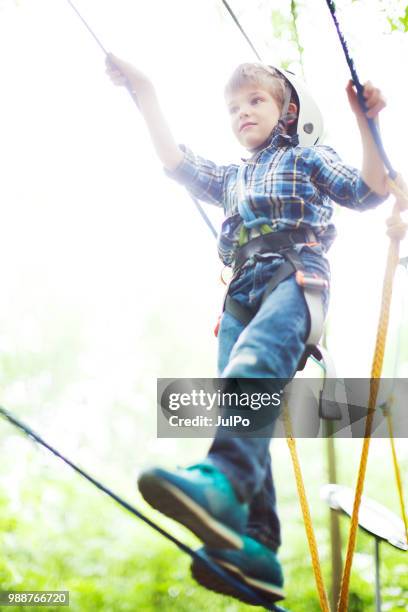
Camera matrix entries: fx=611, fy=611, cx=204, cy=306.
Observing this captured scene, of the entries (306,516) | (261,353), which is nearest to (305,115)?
(261,353)

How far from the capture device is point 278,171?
4.77ft

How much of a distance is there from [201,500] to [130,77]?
111 centimetres

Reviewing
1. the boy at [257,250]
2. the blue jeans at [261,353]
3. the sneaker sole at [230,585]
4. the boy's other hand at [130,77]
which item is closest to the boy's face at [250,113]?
the boy at [257,250]

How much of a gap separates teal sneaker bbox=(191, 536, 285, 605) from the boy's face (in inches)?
36.7

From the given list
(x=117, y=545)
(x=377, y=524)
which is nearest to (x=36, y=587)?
(x=117, y=545)

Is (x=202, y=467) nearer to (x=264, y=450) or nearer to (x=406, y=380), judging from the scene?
(x=264, y=450)

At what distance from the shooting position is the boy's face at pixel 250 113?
151cm

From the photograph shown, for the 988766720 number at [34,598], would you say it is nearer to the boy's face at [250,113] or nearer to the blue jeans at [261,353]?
the blue jeans at [261,353]

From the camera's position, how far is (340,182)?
1410 millimetres

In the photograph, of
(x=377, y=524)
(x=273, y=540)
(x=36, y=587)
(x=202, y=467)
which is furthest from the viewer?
(x=36, y=587)

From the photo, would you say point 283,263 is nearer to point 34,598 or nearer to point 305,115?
point 305,115

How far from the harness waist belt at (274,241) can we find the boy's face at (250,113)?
290 millimetres

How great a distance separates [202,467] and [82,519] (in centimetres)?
419

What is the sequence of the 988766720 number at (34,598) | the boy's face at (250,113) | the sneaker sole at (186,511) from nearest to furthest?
the sneaker sole at (186,511) → the boy's face at (250,113) → the 988766720 number at (34,598)
